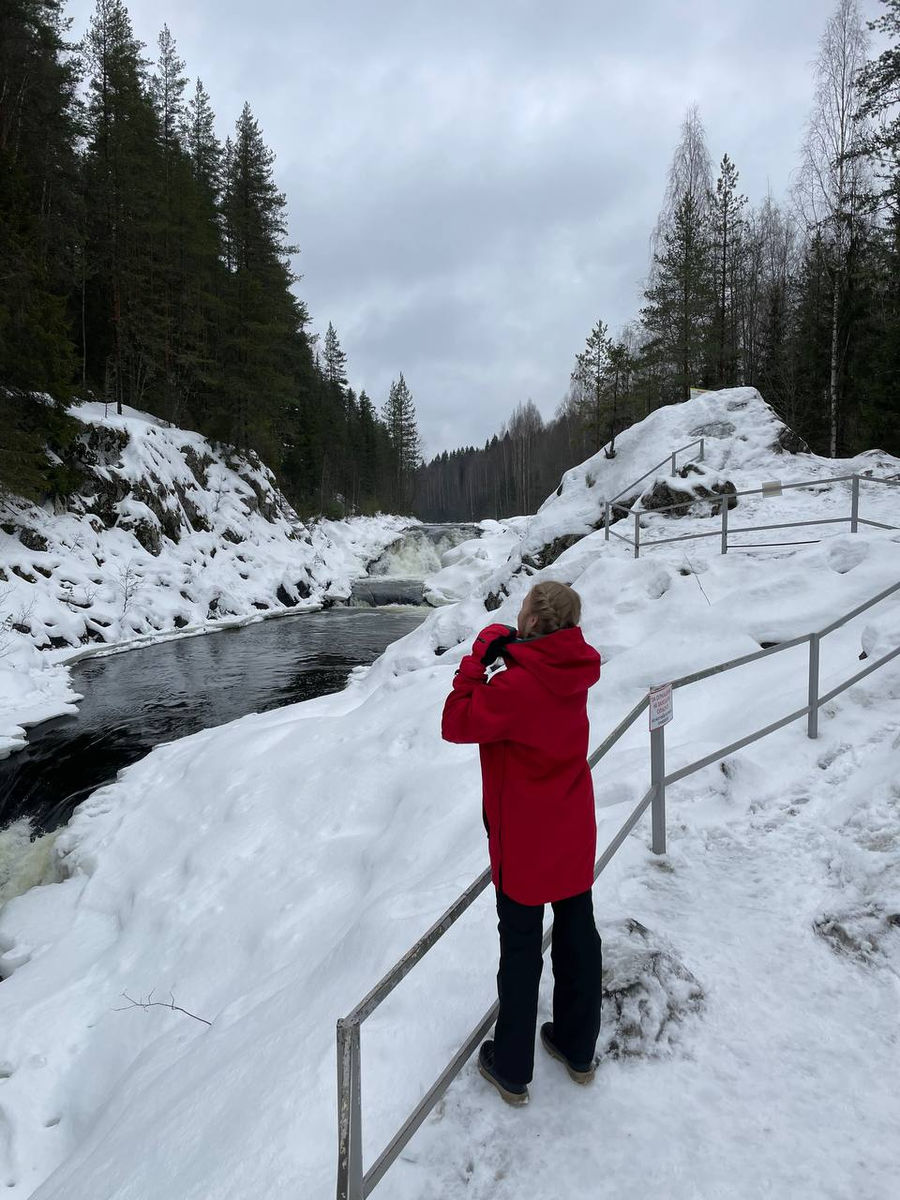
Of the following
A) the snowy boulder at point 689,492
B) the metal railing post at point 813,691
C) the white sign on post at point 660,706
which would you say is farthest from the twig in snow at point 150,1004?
the snowy boulder at point 689,492

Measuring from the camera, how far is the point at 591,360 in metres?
22.4

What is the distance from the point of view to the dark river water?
346 inches

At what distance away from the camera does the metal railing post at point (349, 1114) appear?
1.45 metres

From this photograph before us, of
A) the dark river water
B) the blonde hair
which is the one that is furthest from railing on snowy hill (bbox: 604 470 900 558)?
the blonde hair

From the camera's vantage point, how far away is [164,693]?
1287cm

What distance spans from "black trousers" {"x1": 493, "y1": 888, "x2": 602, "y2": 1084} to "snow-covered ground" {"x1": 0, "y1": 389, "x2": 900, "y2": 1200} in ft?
0.61

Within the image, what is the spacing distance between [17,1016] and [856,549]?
10120mm

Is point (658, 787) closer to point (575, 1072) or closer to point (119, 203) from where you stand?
point (575, 1072)

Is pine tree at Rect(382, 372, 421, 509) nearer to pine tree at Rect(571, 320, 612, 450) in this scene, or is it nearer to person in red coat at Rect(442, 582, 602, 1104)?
pine tree at Rect(571, 320, 612, 450)

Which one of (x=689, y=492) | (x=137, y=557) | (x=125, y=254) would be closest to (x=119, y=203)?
(x=125, y=254)

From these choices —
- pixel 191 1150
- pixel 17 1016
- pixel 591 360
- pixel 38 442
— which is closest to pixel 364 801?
pixel 17 1016

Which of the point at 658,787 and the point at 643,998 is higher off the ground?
the point at 658,787

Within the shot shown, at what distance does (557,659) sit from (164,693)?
12741 mm

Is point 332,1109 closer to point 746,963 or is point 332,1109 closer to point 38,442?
point 746,963
